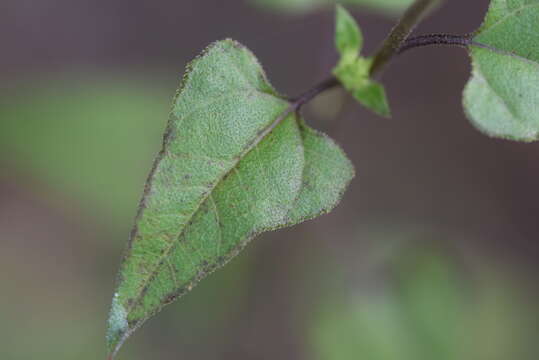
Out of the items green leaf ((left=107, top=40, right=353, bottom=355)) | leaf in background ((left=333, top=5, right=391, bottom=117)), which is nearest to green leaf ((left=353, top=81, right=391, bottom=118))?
leaf in background ((left=333, top=5, right=391, bottom=117))

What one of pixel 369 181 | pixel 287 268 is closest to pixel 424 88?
pixel 369 181

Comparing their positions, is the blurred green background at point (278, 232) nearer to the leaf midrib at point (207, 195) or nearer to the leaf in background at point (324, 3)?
the leaf in background at point (324, 3)

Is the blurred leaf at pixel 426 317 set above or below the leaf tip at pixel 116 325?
below

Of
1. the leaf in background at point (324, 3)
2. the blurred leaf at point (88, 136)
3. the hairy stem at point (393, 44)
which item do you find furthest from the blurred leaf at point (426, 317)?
the hairy stem at point (393, 44)

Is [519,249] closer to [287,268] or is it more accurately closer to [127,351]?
[287,268]

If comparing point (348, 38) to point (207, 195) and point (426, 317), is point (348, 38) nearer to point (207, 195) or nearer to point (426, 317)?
point (207, 195)

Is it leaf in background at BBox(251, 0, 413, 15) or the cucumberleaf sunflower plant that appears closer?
the cucumberleaf sunflower plant

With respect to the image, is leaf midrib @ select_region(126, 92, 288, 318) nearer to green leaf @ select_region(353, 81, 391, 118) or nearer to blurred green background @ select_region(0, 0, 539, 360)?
green leaf @ select_region(353, 81, 391, 118)
